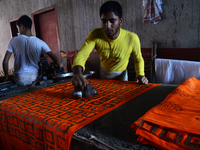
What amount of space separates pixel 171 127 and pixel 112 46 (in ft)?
4.51

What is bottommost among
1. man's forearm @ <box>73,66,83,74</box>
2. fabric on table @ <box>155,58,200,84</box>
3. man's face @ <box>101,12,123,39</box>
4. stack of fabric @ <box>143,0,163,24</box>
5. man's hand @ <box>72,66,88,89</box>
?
fabric on table @ <box>155,58,200,84</box>

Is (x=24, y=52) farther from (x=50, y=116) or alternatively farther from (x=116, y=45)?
(x=50, y=116)

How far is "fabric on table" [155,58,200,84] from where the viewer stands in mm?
2230

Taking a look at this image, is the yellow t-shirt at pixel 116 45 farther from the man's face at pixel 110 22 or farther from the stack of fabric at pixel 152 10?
the stack of fabric at pixel 152 10

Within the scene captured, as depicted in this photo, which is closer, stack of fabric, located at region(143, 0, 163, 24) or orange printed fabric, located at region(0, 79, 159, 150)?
orange printed fabric, located at region(0, 79, 159, 150)

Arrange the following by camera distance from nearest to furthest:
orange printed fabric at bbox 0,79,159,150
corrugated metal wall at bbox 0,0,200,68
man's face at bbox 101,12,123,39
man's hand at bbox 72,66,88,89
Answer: orange printed fabric at bbox 0,79,159,150 < man's hand at bbox 72,66,88,89 < man's face at bbox 101,12,123,39 < corrugated metal wall at bbox 0,0,200,68

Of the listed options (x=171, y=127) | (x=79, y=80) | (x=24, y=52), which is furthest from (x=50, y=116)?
(x=24, y=52)

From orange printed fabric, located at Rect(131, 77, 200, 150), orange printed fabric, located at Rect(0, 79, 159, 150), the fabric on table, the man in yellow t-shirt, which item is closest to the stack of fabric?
the fabric on table

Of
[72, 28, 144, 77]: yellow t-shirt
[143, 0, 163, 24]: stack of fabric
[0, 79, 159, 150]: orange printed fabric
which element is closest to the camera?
[0, 79, 159, 150]: orange printed fabric

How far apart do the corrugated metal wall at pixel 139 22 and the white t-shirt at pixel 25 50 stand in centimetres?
206

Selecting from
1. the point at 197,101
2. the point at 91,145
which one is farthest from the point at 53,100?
the point at 197,101

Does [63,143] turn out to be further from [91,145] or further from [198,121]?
[198,121]

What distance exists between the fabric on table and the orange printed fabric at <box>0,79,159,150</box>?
4.22 ft

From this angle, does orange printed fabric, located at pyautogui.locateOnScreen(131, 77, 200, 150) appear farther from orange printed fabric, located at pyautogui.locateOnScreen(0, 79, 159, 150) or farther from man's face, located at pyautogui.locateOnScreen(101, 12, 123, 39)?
man's face, located at pyautogui.locateOnScreen(101, 12, 123, 39)
